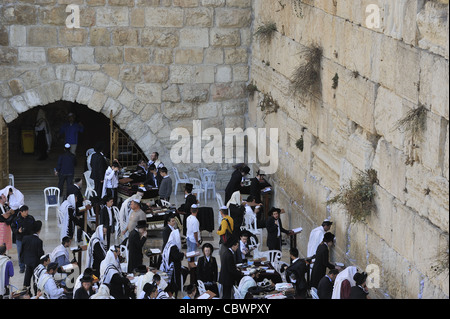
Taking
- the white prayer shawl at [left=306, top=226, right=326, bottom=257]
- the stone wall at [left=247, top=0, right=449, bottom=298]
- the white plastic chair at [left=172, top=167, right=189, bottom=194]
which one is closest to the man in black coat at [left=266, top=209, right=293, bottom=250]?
the stone wall at [left=247, top=0, right=449, bottom=298]

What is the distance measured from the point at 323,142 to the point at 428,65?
148 inches

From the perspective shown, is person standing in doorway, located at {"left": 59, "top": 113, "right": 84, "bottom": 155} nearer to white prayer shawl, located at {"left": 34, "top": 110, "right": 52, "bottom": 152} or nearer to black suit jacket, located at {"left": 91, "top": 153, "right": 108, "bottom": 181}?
white prayer shawl, located at {"left": 34, "top": 110, "right": 52, "bottom": 152}

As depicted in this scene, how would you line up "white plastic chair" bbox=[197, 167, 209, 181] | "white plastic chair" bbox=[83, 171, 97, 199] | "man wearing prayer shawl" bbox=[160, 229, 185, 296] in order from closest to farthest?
"man wearing prayer shawl" bbox=[160, 229, 185, 296] < "white plastic chair" bbox=[83, 171, 97, 199] < "white plastic chair" bbox=[197, 167, 209, 181]

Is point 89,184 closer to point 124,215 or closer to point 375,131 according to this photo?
point 124,215

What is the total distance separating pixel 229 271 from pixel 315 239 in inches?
54.0

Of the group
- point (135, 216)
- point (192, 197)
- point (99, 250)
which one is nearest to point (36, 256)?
point (99, 250)

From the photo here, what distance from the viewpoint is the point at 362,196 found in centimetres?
1047

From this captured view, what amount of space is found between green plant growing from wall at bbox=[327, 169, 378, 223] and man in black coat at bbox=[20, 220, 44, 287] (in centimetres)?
424

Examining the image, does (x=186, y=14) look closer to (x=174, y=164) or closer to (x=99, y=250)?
(x=174, y=164)

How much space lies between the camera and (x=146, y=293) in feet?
32.9

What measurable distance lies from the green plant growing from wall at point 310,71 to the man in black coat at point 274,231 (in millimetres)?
1870

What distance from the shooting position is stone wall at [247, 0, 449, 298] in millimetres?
8773

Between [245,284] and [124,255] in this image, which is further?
[124,255]

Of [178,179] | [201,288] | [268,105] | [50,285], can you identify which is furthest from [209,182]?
[50,285]
